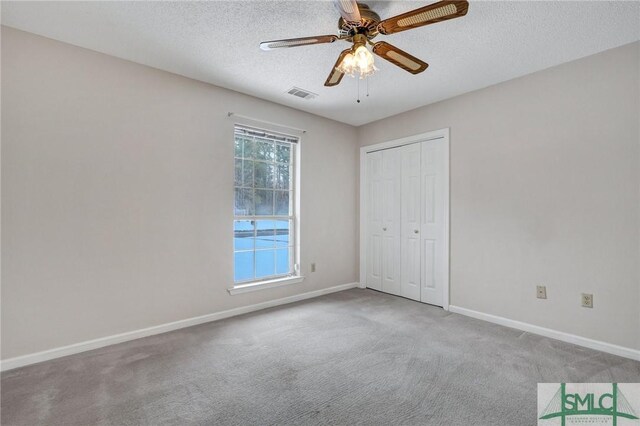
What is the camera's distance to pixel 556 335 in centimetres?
280

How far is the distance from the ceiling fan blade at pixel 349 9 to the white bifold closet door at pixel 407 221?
2.41m

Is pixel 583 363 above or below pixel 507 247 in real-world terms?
below

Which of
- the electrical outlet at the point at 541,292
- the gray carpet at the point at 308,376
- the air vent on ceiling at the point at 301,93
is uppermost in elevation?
the air vent on ceiling at the point at 301,93

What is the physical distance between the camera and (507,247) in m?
3.16

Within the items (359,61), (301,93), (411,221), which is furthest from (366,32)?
(411,221)

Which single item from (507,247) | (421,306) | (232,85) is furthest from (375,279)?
(232,85)

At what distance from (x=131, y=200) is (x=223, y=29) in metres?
1.69

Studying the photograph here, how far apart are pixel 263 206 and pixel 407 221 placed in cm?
194

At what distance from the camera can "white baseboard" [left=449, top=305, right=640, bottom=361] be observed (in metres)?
2.46

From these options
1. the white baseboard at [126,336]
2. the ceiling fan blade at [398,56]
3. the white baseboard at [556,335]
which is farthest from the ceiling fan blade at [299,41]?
the white baseboard at [556,335]

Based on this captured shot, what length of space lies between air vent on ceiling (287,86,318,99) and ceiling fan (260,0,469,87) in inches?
50.1

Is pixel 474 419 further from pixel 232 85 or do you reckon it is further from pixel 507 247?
pixel 232 85

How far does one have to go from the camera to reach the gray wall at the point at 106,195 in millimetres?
2318

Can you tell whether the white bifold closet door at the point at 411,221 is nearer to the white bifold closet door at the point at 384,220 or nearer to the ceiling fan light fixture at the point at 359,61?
the white bifold closet door at the point at 384,220
